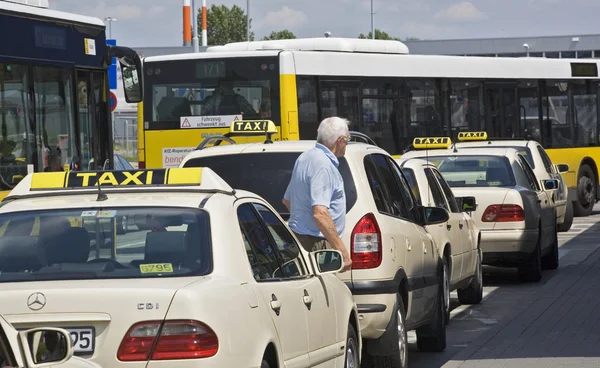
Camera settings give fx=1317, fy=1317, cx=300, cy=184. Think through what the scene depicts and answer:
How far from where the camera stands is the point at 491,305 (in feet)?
46.8

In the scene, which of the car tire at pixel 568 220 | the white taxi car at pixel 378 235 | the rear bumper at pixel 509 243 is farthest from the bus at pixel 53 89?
the car tire at pixel 568 220

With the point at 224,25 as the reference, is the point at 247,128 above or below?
below

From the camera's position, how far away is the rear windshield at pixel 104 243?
19.0 ft

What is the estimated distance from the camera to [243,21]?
125688 mm

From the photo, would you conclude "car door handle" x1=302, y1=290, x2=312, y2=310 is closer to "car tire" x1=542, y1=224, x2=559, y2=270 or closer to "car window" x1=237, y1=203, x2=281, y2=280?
"car window" x1=237, y1=203, x2=281, y2=280

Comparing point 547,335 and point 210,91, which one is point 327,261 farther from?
point 210,91

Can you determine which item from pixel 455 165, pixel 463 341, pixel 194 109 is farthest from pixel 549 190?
pixel 463 341

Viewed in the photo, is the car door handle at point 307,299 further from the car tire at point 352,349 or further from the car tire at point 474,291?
the car tire at point 474,291

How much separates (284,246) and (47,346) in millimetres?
2548

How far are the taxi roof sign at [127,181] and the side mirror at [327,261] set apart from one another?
899 millimetres

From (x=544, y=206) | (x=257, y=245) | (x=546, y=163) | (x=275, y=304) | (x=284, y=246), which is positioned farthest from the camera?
(x=546, y=163)

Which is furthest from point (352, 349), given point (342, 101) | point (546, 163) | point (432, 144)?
point (342, 101)

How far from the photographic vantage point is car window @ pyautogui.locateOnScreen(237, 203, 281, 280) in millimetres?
6266

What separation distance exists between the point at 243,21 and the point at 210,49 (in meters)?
104
